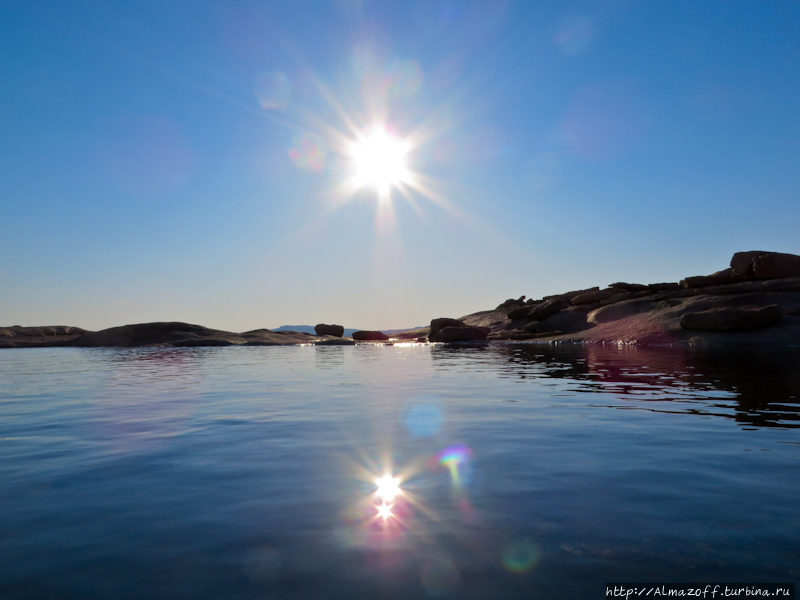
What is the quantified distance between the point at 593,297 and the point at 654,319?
1620 centimetres

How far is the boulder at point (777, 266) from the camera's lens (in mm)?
44469

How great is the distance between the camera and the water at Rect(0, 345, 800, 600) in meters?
3.66

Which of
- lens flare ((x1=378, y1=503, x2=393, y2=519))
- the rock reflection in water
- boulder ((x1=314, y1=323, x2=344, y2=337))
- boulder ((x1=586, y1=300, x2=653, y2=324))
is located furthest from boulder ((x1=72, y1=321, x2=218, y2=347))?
lens flare ((x1=378, y1=503, x2=393, y2=519))

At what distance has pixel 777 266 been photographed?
147ft

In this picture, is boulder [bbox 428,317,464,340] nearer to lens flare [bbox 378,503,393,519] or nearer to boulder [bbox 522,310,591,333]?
boulder [bbox 522,310,591,333]

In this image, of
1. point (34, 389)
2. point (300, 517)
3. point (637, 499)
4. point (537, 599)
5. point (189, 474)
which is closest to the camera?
point (537, 599)

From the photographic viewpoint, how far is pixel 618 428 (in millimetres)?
9195

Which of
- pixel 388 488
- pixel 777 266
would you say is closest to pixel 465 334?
pixel 777 266

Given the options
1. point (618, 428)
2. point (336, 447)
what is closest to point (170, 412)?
point (336, 447)

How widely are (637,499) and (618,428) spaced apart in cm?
429

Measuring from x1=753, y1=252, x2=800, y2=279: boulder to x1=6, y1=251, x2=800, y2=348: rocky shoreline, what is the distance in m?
0.08

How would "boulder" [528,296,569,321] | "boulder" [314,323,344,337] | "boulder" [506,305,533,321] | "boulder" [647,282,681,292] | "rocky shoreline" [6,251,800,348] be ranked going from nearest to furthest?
"rocky shoreline" [6,251,800,348], "boulder" [647,282,681,292], "boulder" [528,296,569,321], "boulder" [506,305,533,321], "boulder" [314,323,344,337]

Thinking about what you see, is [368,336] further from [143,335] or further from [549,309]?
[143,335]

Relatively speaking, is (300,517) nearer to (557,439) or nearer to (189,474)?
(189,474)
